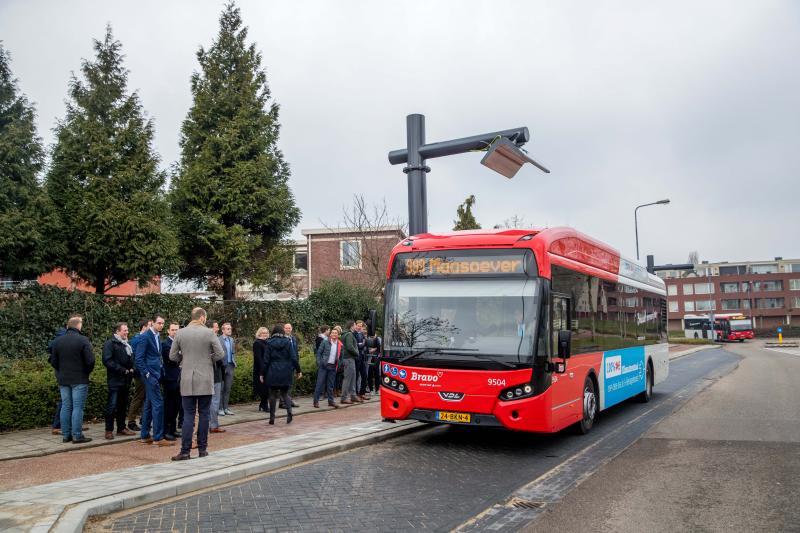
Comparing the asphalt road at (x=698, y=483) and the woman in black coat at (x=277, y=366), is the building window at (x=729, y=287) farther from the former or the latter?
the woman in black coat at (x=277, y=366)

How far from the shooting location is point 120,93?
2002cm

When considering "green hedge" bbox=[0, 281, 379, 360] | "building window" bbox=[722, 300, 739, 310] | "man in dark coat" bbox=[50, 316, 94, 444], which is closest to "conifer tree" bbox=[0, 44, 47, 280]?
"green hedge" bbox=[0, 281, 379, 360]

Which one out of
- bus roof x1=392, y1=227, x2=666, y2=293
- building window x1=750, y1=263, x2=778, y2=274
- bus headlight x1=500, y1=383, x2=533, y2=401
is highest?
building window x1=750, y1=263, x2=778, y2=274

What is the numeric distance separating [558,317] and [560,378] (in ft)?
2.75

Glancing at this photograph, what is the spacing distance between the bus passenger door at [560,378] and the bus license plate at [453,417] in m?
1.17

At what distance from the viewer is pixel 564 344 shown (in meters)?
8.53

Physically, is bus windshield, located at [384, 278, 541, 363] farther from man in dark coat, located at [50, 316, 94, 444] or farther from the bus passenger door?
man in dark coat, located at [50, 316, 94, 444]

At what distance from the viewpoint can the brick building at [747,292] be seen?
10131cm

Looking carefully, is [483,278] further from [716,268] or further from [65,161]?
[716,268]

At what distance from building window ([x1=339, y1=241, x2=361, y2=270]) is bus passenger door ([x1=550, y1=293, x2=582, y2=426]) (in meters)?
23.1

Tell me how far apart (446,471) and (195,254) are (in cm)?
1770

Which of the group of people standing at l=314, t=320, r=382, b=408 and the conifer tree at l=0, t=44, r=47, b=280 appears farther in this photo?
the conifer tree at l=0, t=44, r=47, b=280

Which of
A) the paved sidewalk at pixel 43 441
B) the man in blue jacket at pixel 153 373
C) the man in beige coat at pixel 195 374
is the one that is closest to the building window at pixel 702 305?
the paved sidewalk at pixel 43 441

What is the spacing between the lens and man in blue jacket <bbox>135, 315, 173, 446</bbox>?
360 inches
